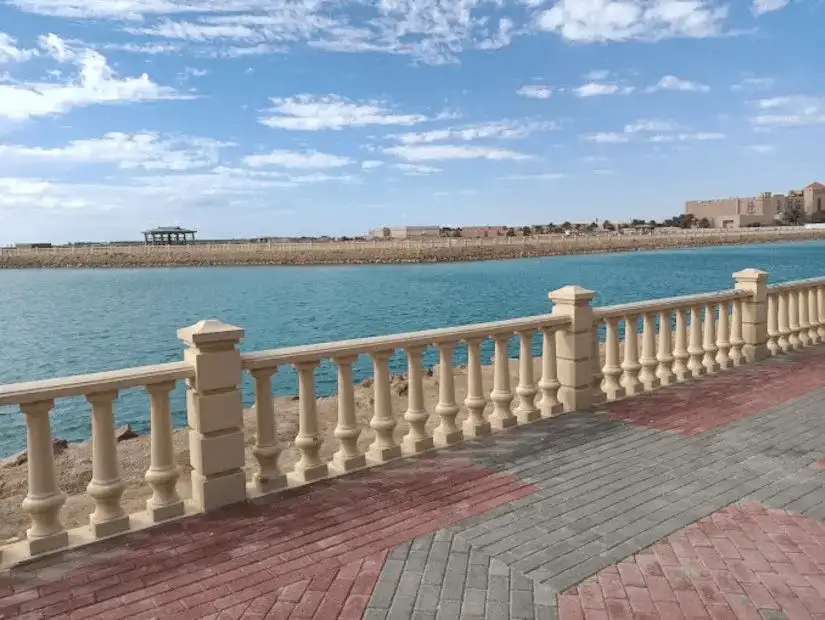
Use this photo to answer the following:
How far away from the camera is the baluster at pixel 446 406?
6.25 m

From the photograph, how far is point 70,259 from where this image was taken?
14338 centimetres

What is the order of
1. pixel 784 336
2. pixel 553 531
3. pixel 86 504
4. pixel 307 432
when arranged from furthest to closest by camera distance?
pixel 784 336 → pixel 86 504 → pixel 307 432 → pixel 553 531

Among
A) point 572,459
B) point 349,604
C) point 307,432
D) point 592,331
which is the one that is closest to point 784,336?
point 592,331

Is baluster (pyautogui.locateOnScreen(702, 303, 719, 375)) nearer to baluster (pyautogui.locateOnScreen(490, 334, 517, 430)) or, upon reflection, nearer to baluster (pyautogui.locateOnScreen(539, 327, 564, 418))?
baluster (pyautogui.locateOnScreen(539, 327, 564, 418))

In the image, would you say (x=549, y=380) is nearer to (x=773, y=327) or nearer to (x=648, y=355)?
(x=648, y=355)

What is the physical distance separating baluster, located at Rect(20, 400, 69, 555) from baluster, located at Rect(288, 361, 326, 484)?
5.93ft

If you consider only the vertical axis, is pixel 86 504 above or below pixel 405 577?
below

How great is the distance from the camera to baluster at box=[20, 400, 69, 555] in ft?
14.0

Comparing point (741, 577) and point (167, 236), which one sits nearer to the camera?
point (741, 577)

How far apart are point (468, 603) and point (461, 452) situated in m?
2.58

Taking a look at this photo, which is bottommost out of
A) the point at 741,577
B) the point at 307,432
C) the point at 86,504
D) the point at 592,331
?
the point at 86,504

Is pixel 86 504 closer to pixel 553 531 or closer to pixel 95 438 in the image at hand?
pixel 95 438

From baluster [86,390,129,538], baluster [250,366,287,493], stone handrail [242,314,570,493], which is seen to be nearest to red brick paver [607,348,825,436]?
stone handrail [242,314,570,493]

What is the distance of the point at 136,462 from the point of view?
10.4 m
